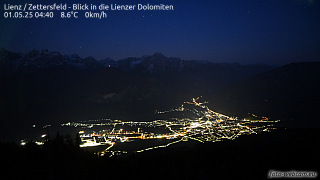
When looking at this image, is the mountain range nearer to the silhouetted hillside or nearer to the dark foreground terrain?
the silhouetted hillside

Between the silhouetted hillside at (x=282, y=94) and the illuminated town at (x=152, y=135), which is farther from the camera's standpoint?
the silhouetted hillside at (x=282, y=94)

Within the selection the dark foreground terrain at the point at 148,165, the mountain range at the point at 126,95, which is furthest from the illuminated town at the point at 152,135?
the mountain range at the point at 126,95

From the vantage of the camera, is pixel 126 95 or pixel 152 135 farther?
pixel 126 95

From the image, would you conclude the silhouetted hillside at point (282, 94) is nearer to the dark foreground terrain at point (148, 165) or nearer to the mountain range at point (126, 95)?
the mountain range at point (126, 95)

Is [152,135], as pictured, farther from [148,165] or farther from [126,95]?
[126,95]

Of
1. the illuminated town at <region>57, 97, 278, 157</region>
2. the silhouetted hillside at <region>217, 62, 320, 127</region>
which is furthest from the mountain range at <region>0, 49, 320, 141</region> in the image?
the illuminated town at <region>57, 97, 278, 157</region>

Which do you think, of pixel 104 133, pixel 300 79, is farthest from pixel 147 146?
pixel 300 79

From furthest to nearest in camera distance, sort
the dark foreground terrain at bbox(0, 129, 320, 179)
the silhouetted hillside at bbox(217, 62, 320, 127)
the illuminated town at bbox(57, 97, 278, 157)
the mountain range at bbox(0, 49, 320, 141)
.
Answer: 1. the mountain range at bbox(0, 49, 320, 141)
2. the silhouetted hillside at bbox(217, 62, 320, 127)
3. the illuminated town at bbox(57, 97, 278, 157)
4. the dark foreground terrain at bbox(0, 129, 320, 179)

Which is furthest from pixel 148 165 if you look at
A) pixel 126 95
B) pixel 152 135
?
pixel 126 95
